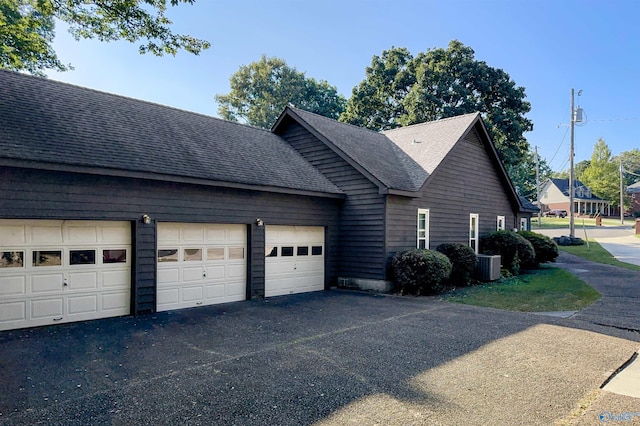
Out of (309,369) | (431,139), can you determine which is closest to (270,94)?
(431,139)

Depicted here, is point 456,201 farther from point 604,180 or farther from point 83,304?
point 604,180

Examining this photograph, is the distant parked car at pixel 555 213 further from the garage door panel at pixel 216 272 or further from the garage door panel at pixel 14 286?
the garage door panel at pixel 14 286

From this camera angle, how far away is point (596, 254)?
22141 millimetres

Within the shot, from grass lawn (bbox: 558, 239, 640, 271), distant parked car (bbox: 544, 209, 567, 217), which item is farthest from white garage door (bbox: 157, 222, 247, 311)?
distant parked car (bbox: 544, 209, 567, 217)

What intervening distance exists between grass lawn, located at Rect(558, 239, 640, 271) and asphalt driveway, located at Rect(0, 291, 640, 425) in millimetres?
12293

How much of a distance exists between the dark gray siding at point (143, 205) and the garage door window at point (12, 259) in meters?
0.71

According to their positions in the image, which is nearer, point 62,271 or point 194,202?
point 62,271

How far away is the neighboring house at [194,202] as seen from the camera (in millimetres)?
7922

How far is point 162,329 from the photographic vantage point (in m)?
7.89

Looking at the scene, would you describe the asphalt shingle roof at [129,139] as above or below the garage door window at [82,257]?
above

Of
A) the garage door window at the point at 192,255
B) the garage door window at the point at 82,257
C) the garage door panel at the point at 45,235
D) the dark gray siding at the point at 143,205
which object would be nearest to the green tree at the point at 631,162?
the dark gray siding at the point at 143,205

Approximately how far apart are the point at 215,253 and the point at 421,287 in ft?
19.4

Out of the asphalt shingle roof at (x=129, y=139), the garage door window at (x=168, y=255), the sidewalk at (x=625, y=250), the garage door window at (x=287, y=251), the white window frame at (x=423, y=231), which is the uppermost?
the asphalt shingle roof at (x=129, y=139)

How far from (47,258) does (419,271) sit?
9061mm
